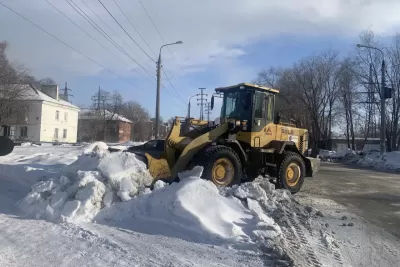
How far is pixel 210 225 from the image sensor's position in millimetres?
6453

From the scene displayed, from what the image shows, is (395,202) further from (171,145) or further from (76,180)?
(76,180)

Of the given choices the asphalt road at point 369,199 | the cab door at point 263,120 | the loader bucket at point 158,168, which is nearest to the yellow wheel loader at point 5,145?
the loader bucket at point 158,168

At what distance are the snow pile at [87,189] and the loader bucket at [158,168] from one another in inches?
21.9

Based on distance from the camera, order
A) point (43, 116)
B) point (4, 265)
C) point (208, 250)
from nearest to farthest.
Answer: point (4, 265) < point (208, 250) < point (43, 116)

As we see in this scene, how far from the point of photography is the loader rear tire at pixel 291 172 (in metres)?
12.0

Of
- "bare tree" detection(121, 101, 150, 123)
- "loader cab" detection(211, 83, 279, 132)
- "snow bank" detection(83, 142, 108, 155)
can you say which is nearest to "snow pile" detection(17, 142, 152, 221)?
"snow bank" detection(83, 142, 108, 155)

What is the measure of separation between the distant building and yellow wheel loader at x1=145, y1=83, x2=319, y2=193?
68.9m

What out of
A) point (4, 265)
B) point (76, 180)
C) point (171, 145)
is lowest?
point (4, 265)

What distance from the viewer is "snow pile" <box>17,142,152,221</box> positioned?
7027 mm

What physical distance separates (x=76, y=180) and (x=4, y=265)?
2.98 m

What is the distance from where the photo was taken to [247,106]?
38.4 feet

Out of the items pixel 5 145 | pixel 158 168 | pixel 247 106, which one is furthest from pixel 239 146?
pixel 5 145

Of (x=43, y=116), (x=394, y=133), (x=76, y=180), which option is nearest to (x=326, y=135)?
(x=394, y=133)

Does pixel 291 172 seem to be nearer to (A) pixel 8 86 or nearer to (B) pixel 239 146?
(B) pixel 239 146
